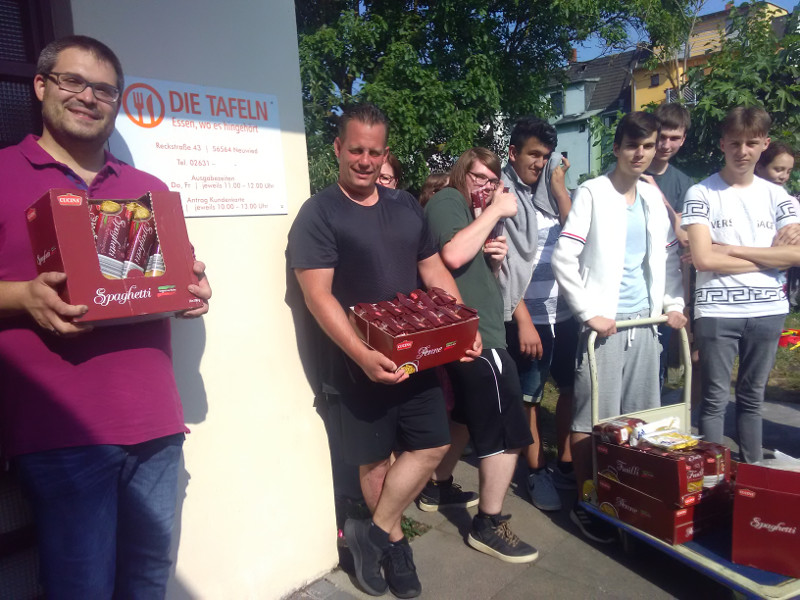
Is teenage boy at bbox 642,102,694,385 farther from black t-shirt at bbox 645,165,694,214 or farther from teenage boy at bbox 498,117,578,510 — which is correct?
teenage boy at bbox 498,117,578,510

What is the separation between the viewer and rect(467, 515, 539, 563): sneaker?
3.18 m

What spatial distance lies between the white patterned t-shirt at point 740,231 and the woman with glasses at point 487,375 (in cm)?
123

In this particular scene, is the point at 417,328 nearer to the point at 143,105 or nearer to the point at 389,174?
the point at 143,105

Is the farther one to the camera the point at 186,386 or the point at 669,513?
the point at 669,513

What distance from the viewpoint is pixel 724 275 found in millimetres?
3479

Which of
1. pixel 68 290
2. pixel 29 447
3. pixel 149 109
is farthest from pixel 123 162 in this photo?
pixel 29 447

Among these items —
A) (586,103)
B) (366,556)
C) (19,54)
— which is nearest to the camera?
(19,54)

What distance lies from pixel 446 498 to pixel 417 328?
185cm

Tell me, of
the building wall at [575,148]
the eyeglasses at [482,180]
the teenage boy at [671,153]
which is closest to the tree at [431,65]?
the teenage boy at [671,153]

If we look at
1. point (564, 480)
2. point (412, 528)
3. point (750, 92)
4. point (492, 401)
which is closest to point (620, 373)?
point (492, 401)

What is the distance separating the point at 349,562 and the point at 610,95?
39.0 metres

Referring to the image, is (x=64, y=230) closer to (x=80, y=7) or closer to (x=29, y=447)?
(x=29, y=447)

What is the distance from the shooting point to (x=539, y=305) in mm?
3881

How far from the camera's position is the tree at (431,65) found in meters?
7.73
